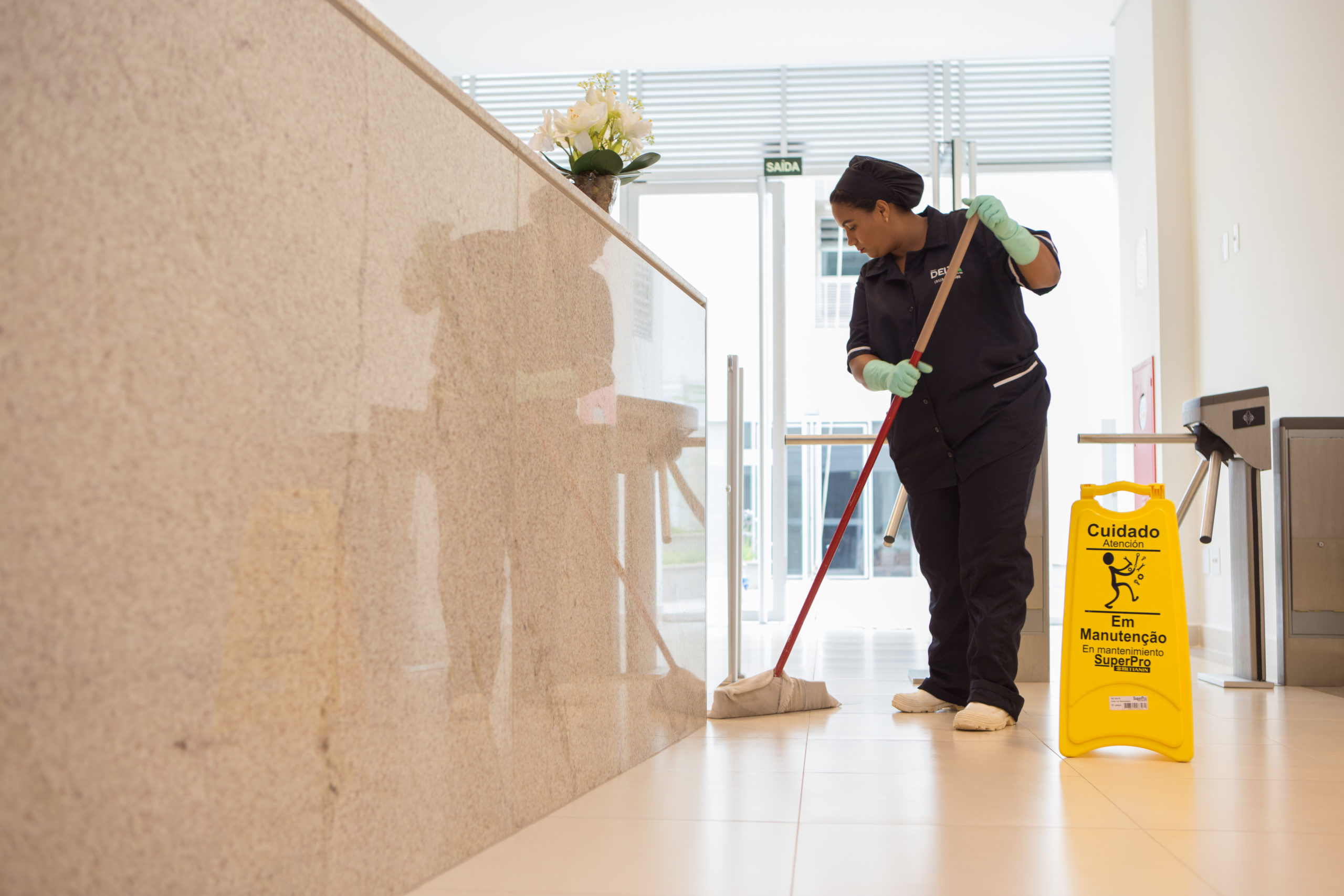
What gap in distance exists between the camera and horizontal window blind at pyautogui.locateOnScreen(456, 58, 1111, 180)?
18.0 feet

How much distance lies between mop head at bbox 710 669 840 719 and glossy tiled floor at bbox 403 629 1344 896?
107mm

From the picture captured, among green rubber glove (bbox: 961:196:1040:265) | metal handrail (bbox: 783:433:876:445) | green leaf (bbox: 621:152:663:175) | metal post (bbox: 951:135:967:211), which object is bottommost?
metal handrail (bbox: 783:433:876:445)

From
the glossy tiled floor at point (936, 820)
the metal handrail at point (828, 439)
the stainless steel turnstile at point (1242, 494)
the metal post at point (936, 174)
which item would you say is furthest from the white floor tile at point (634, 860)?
the metal post at point (936, 174)

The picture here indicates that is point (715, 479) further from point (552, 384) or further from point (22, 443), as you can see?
point (22, 443)

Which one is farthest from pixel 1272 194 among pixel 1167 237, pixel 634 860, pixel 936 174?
pixel 634 860

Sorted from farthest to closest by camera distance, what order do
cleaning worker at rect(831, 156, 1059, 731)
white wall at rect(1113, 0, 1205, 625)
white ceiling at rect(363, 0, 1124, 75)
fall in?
white ceiling at rect(363, 0, 1124, 75) < white wall at rect(1113, 0, 1205, 625) < cleaning worker at rect(831, 156, 1059, 731)

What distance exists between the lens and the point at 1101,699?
77.3 inches

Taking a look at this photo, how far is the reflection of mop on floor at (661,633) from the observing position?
63.6 inches

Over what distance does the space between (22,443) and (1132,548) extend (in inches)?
74.6

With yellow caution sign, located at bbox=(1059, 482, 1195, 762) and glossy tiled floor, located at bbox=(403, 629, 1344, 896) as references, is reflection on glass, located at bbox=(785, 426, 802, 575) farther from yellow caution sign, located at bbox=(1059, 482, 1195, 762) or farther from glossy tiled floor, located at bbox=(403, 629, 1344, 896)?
yellow caution sign, located at bbox=(1059, 482, 1195, 762)

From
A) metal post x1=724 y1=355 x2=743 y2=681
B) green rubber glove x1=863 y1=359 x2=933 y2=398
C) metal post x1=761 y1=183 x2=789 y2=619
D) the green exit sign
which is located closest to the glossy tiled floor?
metal post x1=724 y1=355 x2=743 y2=681

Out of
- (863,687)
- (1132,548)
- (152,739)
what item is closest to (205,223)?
(152,739)

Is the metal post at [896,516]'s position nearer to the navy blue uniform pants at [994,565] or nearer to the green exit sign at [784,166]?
the navy blue uniform pants at [994,565]

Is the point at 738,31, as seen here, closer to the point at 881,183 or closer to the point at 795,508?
the point at 795,508
